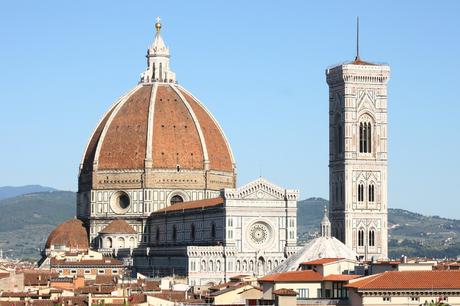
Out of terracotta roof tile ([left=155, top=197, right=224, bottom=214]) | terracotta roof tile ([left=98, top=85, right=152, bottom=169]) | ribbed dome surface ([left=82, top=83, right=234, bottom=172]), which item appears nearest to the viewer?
terracotta roof tile ([left=155, top=197, right=224, bottom=214])

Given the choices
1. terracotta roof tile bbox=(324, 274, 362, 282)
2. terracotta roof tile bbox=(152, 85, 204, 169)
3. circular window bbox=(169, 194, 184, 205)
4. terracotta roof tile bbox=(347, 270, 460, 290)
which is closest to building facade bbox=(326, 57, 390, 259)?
terracotta roof tile bbox=(152, 85, 204, 169)

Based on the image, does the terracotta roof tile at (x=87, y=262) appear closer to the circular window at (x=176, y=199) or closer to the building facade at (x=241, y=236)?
the building facade at (x=241, y=236)

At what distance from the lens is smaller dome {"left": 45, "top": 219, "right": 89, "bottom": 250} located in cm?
14188

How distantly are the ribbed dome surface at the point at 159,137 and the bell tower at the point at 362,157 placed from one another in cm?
1398

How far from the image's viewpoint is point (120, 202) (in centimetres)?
14388

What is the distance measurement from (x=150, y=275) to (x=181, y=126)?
15.8 m

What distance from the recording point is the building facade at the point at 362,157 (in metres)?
131

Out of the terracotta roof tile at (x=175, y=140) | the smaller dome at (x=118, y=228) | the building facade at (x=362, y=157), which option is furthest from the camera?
the terracotta roof tile at (x=175, y=140)

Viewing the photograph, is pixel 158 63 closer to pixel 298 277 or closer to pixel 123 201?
pixel 123 201

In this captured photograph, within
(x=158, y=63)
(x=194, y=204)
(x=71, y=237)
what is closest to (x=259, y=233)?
(x=194, y=204)

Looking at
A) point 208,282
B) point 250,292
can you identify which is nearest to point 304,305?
point 250,292

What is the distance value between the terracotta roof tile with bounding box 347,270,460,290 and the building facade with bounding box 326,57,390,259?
244 ft

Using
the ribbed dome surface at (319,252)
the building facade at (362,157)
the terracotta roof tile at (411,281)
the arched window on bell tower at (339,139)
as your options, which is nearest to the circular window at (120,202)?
the building facade at (362,157)

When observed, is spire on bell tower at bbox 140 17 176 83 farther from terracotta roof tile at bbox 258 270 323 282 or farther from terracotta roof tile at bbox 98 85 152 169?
terracotta roof tile at bbox 258 270 323 282
